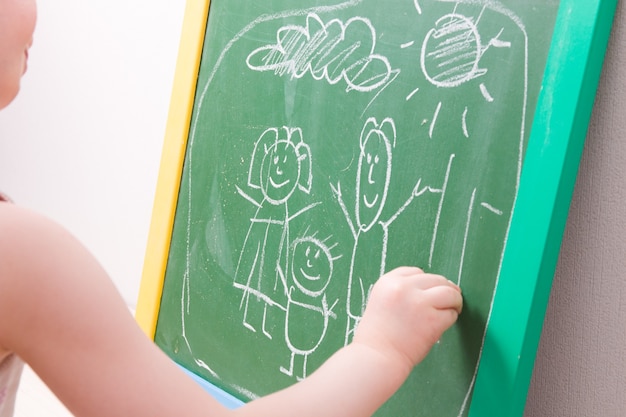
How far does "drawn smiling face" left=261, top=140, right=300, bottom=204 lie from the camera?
0.91 metres

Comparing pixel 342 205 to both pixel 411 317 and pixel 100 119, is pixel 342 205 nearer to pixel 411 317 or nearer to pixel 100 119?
pixel 411 317

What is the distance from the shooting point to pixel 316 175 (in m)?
0.88

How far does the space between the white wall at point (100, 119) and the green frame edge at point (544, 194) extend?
1.02 m

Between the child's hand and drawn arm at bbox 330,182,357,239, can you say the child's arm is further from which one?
drawn arm at bbox 330,182,357,239

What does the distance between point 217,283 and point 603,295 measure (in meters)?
0.50

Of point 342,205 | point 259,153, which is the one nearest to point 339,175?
point 342,205

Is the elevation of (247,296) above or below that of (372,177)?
below

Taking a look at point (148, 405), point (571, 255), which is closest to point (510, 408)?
point (571, 255)

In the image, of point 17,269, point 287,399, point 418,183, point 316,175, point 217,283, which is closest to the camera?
point 17,269

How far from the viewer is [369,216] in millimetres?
817

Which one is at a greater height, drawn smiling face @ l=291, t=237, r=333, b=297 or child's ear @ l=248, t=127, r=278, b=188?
child's ear @ l=248, t=127, r=278, b=188

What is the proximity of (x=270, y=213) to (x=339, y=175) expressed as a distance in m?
0.13

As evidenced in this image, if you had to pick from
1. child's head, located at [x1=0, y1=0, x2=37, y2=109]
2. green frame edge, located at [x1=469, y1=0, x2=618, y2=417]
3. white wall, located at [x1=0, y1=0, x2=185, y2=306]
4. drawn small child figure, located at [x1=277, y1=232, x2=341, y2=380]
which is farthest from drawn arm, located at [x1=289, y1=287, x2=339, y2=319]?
white wall, located at [x1=0, y1=0, x2=185, y2=306]

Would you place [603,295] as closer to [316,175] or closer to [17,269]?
[316,175]
